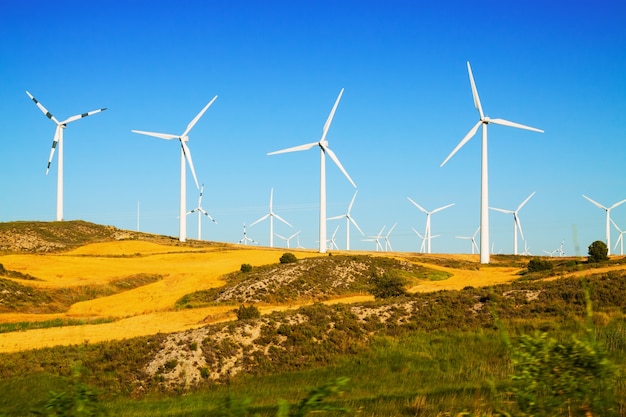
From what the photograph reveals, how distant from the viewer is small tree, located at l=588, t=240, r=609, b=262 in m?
76.6

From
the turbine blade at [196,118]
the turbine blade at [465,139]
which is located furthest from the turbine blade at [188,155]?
the turbine blade at [465,139]

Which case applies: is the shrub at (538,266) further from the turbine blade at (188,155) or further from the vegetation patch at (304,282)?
the turbine blade at (188,155)

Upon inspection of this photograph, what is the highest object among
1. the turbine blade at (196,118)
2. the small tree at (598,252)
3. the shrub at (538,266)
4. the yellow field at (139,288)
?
the turbine blade at (196,118)

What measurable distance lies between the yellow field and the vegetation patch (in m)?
3.34

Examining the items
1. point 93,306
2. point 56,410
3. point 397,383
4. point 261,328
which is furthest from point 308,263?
point 56,410

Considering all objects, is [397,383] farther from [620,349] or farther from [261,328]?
[261,328]

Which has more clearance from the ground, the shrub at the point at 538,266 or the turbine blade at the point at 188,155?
the turbine blade at the point at 188,155

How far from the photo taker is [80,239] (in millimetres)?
140500

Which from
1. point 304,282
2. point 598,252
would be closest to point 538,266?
point 598,252

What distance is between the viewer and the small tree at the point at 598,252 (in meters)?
76.6

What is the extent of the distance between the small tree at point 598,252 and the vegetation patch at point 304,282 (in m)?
19.0

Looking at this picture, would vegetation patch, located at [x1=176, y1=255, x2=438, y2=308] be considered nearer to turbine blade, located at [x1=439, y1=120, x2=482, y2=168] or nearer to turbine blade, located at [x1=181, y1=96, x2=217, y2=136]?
turbine blade, located at [x1=439, y1=120, x2=482, y2=168]

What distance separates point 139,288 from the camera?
74.7 m

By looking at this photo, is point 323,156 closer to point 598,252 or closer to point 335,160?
point 335,160
